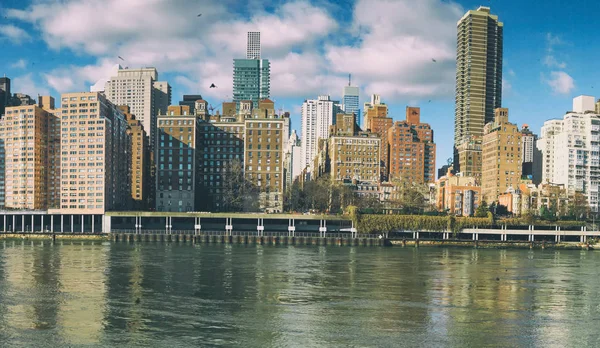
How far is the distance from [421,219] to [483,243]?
16137mm

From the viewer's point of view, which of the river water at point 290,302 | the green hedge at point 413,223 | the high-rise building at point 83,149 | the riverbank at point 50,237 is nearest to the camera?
the river water at point 290,302

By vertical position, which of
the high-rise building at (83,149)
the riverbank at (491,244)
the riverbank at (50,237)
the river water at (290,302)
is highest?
the high-rise building at (83,149)

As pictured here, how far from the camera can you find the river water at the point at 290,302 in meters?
52.7

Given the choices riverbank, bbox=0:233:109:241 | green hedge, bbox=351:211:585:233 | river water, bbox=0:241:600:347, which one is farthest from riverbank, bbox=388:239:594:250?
riverbank, bbox=0:233:109:241

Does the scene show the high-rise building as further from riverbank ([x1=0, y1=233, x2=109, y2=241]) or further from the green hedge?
the green hedge

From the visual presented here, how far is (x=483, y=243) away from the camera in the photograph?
16312 cm

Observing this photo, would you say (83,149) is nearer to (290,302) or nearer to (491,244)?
(491,244)

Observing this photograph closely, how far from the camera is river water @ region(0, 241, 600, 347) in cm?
5272

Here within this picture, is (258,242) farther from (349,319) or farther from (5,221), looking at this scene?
(349,319)

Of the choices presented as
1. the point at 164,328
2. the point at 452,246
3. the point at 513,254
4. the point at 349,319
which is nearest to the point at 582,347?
the point at 349,319

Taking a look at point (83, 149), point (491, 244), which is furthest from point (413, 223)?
point (83, 149)

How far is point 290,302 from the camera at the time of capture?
67562 mm

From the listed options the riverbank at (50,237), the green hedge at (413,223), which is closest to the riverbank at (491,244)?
the green hedge at (413,223)

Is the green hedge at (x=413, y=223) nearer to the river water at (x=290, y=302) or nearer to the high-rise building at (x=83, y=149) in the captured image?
the river water at (x=290, y=302)
